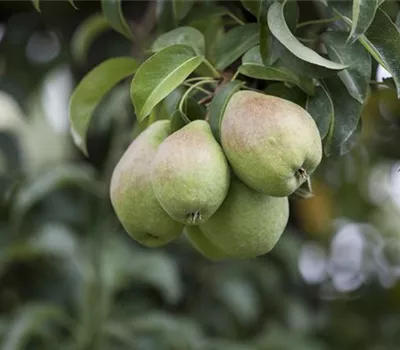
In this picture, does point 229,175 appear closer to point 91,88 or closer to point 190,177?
point 190,177

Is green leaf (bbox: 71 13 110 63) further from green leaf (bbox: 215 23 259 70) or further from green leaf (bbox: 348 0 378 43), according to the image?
green leaf (bbox: 348 0 378 43)

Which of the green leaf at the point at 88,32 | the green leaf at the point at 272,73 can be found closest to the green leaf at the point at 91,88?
the green leaf at the point at 272,73

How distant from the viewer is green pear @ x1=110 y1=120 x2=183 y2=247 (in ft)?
2.20

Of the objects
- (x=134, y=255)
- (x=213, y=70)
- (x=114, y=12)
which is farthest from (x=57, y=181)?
(x=213, y=70)

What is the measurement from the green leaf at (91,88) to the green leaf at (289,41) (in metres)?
0.18

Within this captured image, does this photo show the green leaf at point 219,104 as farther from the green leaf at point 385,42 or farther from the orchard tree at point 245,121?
the green leaf at point 385,42

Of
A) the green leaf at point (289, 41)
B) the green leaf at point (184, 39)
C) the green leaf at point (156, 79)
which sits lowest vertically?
the green leaf at point (184, 39)

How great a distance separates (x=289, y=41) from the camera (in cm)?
63

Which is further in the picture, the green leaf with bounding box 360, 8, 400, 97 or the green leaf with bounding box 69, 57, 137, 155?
the green leaf with bounding box 69, 57, 137, 155

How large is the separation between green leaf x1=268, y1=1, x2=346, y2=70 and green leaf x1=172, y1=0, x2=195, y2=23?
0.14m

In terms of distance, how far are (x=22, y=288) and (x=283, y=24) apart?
44.2 inches

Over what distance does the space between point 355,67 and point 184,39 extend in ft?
0.51

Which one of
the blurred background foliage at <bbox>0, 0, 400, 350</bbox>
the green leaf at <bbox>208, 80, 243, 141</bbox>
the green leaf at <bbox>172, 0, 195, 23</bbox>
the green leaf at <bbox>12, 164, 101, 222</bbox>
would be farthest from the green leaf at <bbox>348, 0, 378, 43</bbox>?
the green leaf at <bbox>12, 164, 101, 222</bbox>

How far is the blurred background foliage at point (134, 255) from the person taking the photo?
1385 mm
